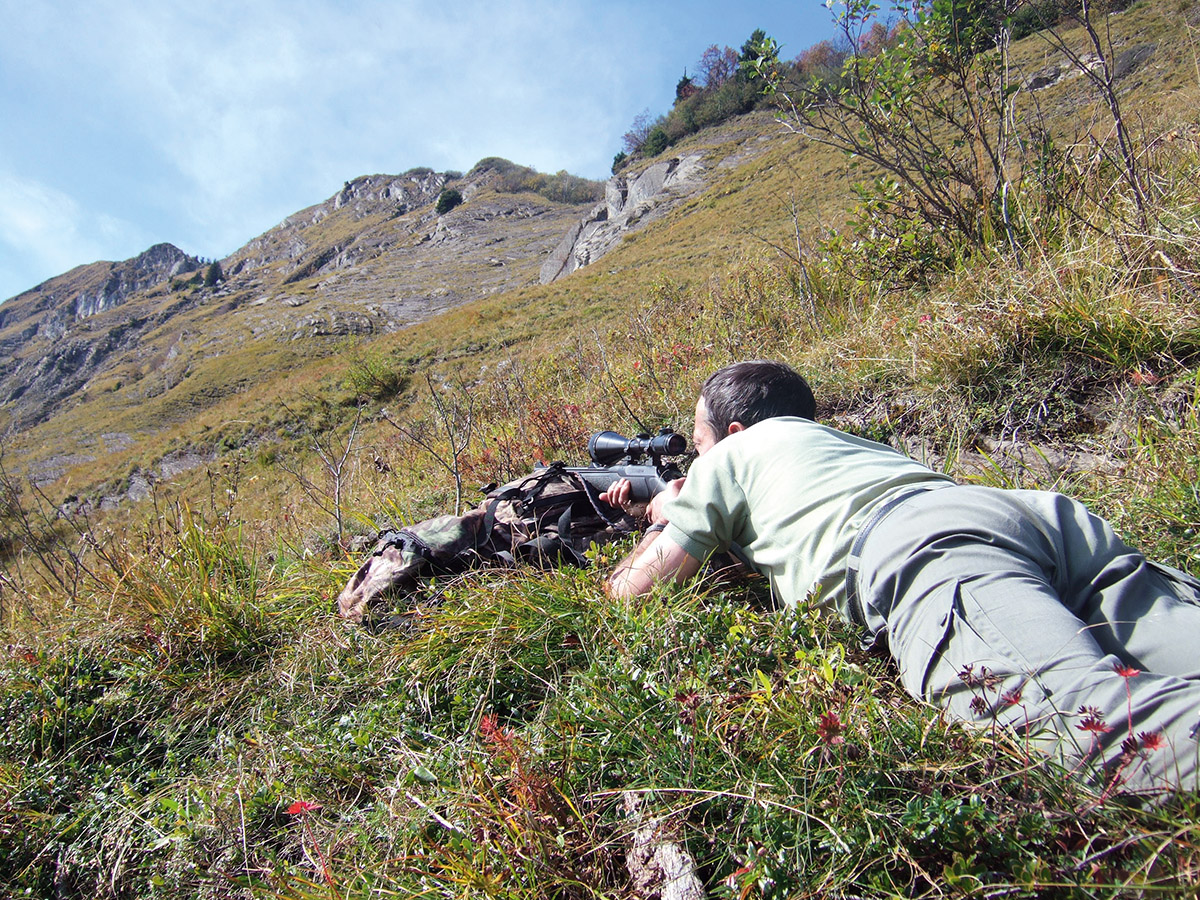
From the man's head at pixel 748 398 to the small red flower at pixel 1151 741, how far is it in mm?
1540

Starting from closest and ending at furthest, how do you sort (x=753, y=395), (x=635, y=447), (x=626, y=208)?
(x=753, y=395), (x=635, y=447), (x=626, y=208)

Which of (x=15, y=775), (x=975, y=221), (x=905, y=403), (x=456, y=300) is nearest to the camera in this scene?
(x=15, y=775)

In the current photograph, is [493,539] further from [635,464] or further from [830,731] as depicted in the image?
[830,731]

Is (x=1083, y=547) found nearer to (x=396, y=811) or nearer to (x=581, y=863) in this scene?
(x=581, y=863)

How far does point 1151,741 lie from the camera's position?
1065mm

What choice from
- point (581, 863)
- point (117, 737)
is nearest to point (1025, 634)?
point (581, 863)

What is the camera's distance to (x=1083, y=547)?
5.37 feet

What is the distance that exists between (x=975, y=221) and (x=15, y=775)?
613 centimetres

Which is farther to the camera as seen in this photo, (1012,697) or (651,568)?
(651,568)

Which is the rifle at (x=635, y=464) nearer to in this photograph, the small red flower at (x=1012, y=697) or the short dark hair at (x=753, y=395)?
the short dark hair at (x=753, y=395)

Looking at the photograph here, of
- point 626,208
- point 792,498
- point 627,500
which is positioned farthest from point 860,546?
point 626,208

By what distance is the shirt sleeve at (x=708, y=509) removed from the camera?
2.12 meters

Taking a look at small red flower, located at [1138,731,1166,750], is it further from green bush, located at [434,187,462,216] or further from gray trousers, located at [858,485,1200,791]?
green bush, located at [434,187,462,216]

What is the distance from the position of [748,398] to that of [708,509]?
24.6 inches
